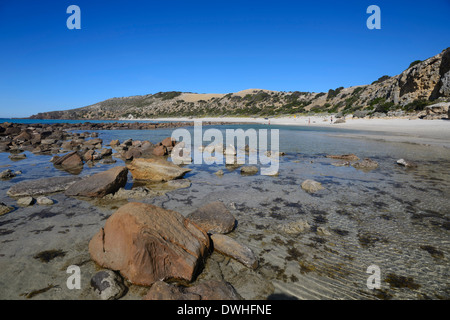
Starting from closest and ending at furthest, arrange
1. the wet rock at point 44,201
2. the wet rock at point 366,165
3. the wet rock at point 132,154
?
the wet rock at point 44,201, the wet rock at point 366,165, the wet rock at point 132,154

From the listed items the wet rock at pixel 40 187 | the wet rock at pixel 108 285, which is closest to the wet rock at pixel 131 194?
the wet rock at pixel 40 187

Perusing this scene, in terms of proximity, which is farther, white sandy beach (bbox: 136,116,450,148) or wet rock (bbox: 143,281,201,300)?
white sandy beach (bbox: 136,116,450,148)

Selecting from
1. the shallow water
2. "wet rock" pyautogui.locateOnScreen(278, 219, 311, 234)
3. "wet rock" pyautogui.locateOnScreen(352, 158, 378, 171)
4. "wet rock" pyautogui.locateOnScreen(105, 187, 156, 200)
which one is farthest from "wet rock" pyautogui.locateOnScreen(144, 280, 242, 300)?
"wet rock" pyautogui.locateOnScreen(352, 158, 378, 171)

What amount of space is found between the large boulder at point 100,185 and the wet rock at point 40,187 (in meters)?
0.64

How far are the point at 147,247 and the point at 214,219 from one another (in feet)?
6.84

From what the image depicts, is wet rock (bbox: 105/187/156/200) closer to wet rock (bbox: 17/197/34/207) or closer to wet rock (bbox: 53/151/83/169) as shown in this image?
wet rock (bbox: 17/197/34/207)

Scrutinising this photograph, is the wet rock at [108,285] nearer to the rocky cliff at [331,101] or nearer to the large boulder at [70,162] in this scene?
the large boulder at [70,162]

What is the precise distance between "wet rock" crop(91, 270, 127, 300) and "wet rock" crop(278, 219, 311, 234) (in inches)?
139

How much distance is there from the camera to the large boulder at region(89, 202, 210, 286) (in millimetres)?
3367

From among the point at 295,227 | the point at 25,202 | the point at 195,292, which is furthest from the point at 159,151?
the point at 195,292

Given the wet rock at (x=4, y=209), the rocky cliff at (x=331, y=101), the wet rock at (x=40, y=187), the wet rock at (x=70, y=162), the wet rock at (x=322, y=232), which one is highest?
the rocky cliff at (x=331, y=101)

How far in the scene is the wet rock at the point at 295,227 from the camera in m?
5.10

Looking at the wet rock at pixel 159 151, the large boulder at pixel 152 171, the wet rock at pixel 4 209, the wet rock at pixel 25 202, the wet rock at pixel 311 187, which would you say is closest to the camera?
the wet rock at pixel 4 209
